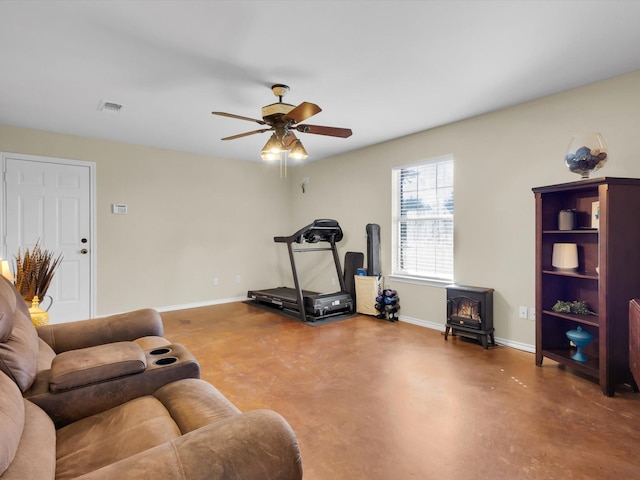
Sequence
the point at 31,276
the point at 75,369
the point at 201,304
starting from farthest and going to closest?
1. the point at 201,304
2. the point at 31,276
3. the point at 75,369

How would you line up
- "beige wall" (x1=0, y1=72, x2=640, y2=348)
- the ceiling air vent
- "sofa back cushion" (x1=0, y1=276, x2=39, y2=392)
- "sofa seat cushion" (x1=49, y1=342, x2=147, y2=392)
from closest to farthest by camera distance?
1. "sofa back cushion" (x1=0, y1=276, x2=39, y2=392)
2. "sofa seat cushion" (x1=49, y1=342, x2=147, y2=392)
3. "beige wall" (x1=0, y1=72, x2=640, y2=348)
4. the ceiling air vent

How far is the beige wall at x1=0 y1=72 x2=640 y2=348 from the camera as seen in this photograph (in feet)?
10.7

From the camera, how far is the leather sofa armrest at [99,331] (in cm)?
202

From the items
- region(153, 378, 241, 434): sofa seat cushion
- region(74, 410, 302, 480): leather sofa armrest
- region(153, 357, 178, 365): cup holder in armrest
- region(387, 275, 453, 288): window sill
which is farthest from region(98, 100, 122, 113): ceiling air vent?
region(387, 275, 453, 288): window sill

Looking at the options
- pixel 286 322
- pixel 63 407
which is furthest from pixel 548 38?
pixel 286 322

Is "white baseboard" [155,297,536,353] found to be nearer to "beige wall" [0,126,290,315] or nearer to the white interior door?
"beige wall" [0,126,290,315]

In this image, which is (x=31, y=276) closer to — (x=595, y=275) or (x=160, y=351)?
(x=160, y=351)

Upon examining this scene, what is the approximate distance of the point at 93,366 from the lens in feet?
4.91

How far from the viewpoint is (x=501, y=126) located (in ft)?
11.8

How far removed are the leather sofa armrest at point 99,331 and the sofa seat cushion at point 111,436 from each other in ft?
2.56

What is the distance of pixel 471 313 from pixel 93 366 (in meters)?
3.41

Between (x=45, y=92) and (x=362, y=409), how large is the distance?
388 cm

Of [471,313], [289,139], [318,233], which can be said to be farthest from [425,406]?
[318,233]

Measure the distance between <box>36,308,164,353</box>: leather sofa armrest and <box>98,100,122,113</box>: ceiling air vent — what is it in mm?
2324
